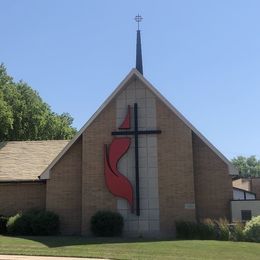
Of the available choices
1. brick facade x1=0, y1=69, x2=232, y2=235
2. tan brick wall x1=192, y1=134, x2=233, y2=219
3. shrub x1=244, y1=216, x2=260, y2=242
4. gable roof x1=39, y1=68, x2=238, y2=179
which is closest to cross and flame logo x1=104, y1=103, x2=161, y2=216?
brick facade x1=0, y1=69, x2=232, y2=235

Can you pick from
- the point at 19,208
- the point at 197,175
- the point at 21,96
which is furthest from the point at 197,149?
the point at 21,96

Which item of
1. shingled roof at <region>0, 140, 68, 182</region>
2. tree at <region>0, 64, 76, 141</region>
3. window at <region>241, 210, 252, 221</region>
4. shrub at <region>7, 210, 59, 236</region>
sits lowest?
shrub at <region>7, 210, 59, 236</region>

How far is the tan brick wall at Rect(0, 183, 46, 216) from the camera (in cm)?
2766

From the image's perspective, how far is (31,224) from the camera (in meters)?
24.8

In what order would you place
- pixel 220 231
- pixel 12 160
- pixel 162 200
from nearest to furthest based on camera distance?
1. pixel 220 231
2. pixel 162 200
3. pixel 12 160

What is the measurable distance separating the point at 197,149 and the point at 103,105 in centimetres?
548

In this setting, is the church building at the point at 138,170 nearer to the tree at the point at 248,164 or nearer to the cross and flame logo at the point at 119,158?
the cross and flame logo at the point at 119,158

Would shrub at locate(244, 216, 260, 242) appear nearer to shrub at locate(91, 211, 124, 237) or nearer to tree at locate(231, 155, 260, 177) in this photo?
shrub at locate(91, 211, 124, 237)

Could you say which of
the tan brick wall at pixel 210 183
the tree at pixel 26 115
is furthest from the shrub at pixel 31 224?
the tree at pixel 26 115

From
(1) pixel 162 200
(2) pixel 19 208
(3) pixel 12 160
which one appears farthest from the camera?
(3) pixel 12 160

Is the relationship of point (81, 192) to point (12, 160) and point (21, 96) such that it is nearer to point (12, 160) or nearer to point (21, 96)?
point (12, 160)

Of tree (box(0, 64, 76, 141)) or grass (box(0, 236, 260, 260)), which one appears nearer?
grass (box(0, 236, 260, 260))

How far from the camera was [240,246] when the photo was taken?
19.1 metres

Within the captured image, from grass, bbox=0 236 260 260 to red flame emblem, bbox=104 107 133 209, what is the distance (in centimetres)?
441
